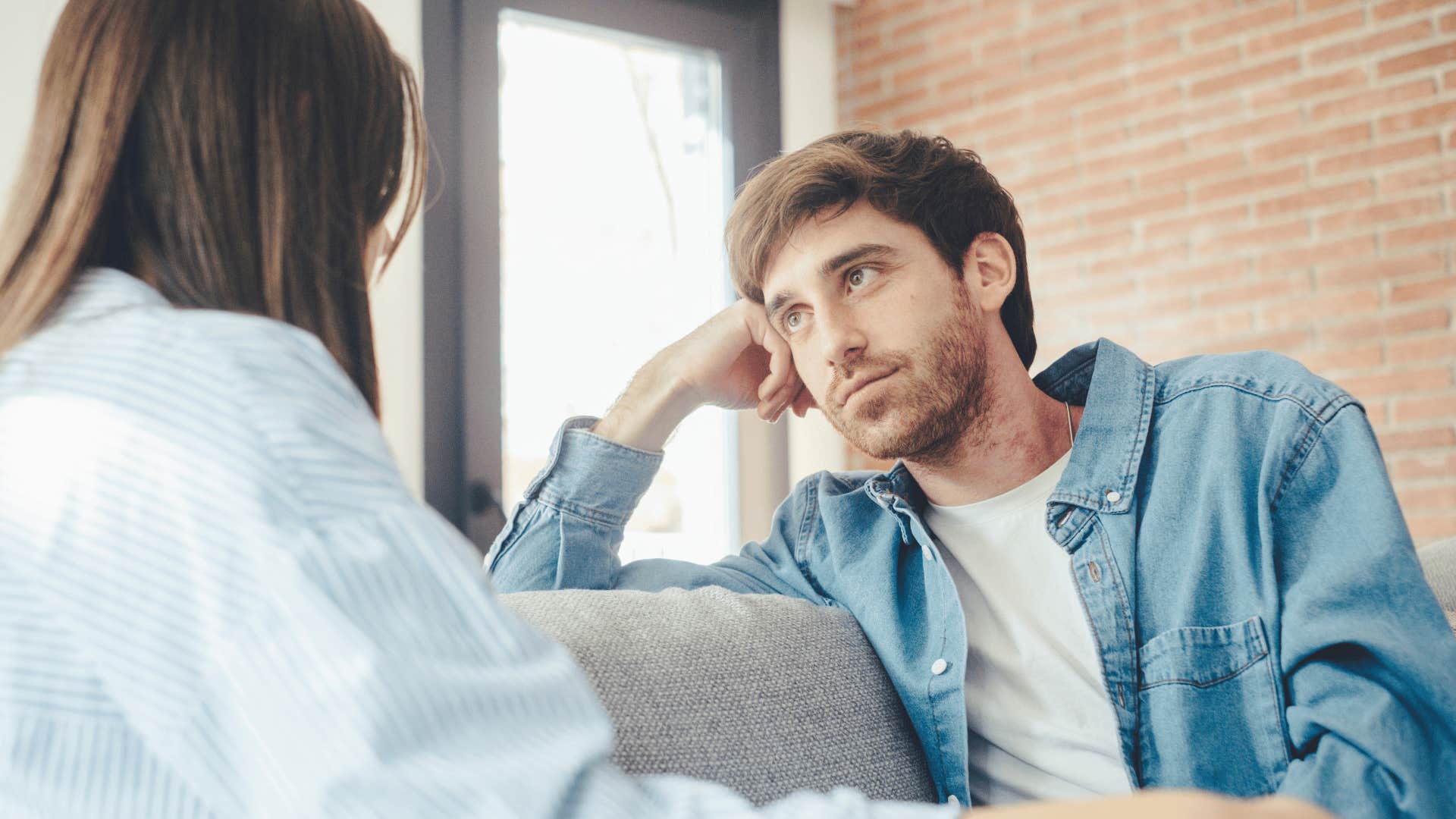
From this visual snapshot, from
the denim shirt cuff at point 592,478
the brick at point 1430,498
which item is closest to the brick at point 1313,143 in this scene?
the brick at point 1430,498

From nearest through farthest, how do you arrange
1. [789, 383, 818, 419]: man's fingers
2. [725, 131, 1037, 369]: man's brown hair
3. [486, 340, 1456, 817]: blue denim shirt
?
[486, 340, 1456, 817]: blue denim shirt → [725, 131, 1037, 369]: man's brown hair → [789, 383, 818, 419]: man's fingers

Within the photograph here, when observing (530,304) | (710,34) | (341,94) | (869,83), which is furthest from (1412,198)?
(341,94)

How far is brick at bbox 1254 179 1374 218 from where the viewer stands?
3123 millimetres

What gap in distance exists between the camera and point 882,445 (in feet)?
5.08

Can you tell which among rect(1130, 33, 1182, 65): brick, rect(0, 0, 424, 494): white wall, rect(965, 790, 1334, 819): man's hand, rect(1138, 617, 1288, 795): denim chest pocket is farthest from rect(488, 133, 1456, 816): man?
rect(1130, 33, 1182, 65): brick

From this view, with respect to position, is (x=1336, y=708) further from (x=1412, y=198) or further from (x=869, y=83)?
(x=869, y=83)

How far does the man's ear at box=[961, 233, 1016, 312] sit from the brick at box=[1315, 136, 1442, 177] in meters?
1.86

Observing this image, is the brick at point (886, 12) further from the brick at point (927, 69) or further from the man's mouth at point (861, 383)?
the man's mouth at point (861, 383)

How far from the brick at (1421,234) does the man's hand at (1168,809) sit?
9.57 feet

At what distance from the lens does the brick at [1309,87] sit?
3.14 metres

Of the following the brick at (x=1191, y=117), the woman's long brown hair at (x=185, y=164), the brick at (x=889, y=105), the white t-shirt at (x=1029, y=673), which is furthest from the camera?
the brick at (x=889, y=105)

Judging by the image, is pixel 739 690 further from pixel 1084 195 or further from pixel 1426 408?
pixel 1084 195

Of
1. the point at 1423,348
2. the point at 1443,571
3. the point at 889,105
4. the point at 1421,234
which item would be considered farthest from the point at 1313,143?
the point at 1443,571

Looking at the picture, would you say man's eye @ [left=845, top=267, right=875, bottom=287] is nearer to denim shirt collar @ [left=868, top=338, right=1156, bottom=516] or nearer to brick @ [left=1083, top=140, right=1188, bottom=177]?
denim shirt collar @ [left=868, top=338, right=1156, bottom=516]
